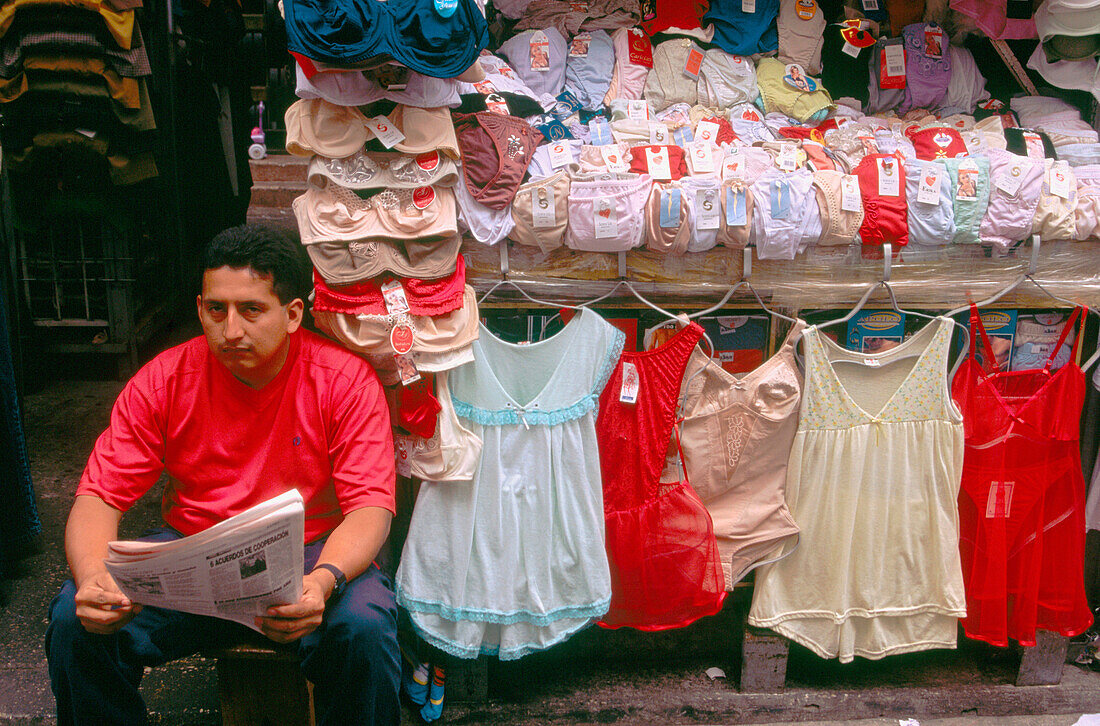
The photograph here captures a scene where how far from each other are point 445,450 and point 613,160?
1.05 meters

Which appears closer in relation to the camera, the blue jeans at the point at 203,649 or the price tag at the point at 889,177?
the blue jeans at the point at 203,649

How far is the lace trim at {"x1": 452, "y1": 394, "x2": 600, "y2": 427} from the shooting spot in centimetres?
236

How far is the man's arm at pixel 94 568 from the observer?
5.53 feet

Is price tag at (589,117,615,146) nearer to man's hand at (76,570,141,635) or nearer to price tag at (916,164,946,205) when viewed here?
price tag at (916,164,946,205)

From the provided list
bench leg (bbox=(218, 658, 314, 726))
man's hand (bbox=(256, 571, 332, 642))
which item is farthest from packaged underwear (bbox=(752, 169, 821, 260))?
bench leg (bbox=(218, 658, 314, 726))

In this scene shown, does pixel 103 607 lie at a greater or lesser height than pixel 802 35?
lesser

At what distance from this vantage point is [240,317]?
1.96 meters

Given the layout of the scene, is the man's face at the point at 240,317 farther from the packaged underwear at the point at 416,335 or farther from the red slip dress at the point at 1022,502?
the red slip dress at the point at 1022,502

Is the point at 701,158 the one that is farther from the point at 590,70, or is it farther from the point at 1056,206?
the point at 1056,206

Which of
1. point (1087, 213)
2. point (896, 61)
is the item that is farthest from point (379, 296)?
point (896, 61)

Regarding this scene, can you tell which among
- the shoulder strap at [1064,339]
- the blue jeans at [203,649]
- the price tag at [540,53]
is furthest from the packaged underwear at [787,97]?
the blue jeans at [203,649]

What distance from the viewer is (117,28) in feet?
11.9

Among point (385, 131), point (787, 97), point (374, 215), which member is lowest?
point (374, 215)

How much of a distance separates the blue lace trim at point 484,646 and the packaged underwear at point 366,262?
1033 millimetres
